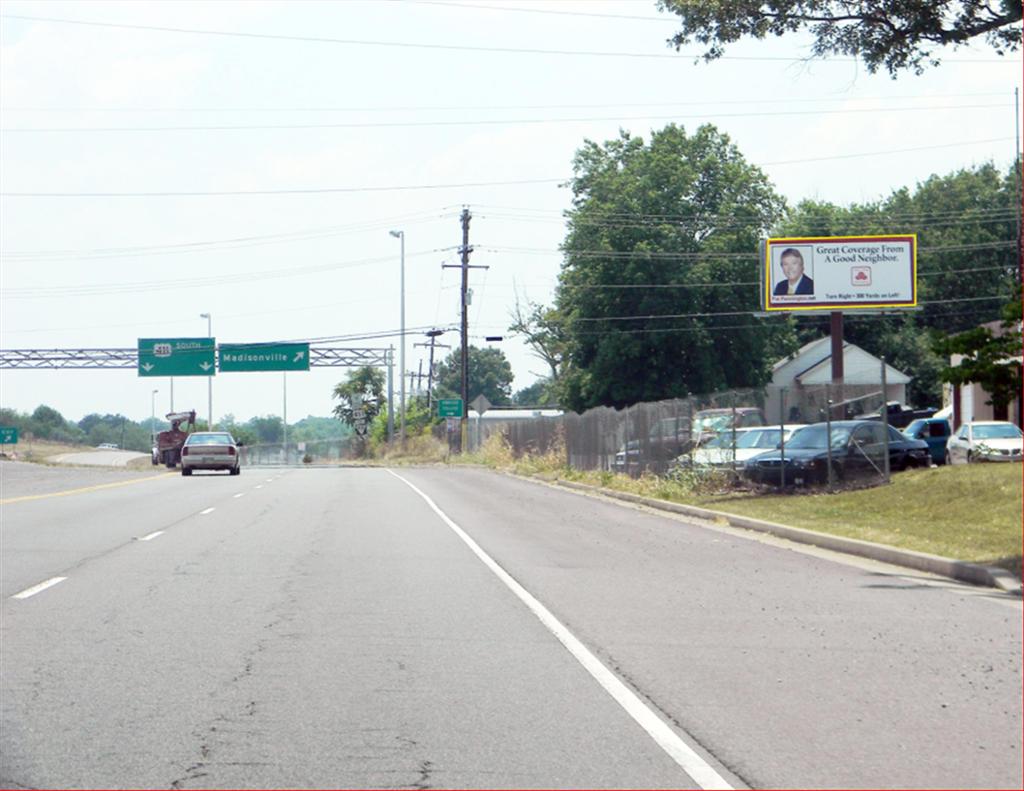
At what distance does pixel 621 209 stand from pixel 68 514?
44.0 meters

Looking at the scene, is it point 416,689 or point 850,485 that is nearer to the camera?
point 416,689

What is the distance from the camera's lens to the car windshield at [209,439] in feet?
173

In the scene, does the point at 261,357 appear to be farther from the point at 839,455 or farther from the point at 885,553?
the point at 885,553

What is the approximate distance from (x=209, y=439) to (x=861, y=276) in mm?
24605

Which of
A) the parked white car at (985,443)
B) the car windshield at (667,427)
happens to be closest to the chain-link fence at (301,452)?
the parked white car at (985,443)

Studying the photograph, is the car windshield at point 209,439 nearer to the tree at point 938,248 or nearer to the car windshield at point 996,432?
the car windshield at point 996,432

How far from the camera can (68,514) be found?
86.5 ft

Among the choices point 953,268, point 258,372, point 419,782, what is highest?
point 953,268

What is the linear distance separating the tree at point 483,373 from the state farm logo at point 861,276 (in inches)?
4887

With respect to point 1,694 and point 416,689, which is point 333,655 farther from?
A: point 1,694

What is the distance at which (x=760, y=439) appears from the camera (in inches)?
1332

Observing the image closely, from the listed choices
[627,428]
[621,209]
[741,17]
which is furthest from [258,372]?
[741,17]

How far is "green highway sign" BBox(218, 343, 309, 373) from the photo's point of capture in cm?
7381

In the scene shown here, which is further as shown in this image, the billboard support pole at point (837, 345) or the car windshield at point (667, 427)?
the billboard support pole at point (837, 345)
